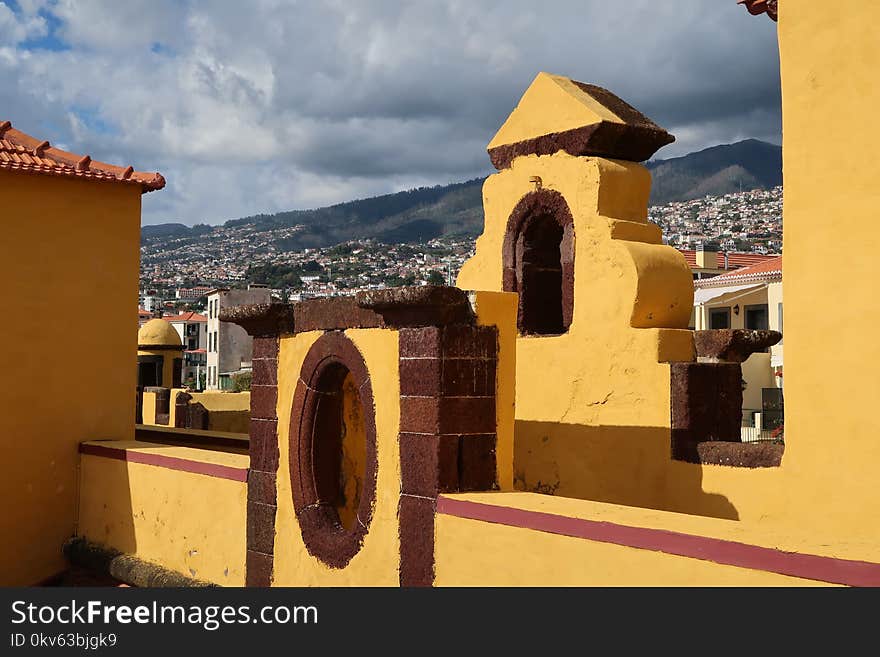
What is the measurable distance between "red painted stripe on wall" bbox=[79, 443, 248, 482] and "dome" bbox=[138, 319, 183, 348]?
13135 mm

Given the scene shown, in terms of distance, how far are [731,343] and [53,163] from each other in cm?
702

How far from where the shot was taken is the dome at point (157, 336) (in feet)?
75.5

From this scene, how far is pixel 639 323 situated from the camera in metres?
8.06

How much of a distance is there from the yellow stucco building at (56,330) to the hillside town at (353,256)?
220 ft

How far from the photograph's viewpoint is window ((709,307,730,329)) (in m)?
30.8

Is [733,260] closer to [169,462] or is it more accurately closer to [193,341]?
[169,462]

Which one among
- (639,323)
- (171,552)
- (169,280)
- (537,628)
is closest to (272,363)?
(171,552)

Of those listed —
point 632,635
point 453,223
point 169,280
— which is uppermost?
point 453,223

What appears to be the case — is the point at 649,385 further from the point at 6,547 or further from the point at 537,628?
the point at 6,547

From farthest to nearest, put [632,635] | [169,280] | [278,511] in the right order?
1. [169,280]
2. [278,511]
3. [632,635]

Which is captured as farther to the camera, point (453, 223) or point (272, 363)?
point (453, 223)

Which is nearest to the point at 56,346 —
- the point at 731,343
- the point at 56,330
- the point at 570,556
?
the point at 56,330

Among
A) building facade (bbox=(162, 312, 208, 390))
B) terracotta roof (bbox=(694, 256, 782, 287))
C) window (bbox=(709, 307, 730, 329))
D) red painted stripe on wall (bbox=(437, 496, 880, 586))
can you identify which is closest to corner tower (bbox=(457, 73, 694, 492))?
red painted stripe on wall (bbox=(437, 496, 880, 586))

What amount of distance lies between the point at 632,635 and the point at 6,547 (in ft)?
25.0
